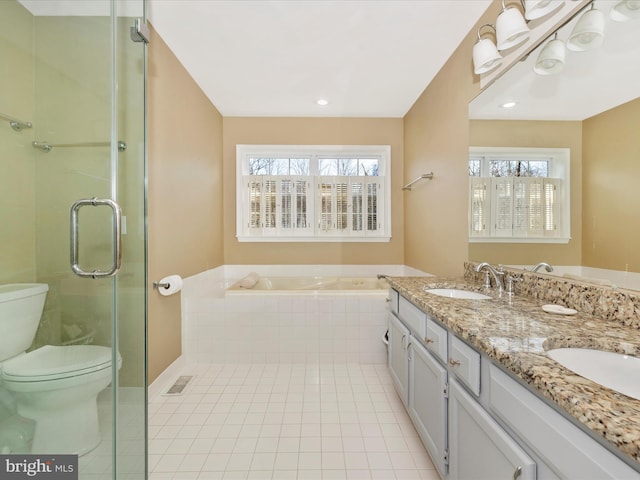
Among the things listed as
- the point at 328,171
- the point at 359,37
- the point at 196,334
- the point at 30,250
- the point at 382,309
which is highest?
the point at 359,37

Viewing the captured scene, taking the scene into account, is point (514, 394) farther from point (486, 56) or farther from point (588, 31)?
point (486, 56)

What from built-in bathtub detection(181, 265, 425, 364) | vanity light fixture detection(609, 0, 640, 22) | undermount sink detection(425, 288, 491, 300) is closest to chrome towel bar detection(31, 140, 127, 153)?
built-in bathtub detection(181, 265, 425, 364)

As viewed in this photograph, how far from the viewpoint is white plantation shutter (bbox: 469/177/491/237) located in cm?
180

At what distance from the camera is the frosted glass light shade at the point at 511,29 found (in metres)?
1.37

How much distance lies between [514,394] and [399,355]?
1.11m

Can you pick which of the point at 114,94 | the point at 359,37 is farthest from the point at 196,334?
the point at 359,37

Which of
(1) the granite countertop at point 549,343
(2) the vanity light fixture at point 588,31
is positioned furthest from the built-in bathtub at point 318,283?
(2) the vanity light fixture at point 588,31

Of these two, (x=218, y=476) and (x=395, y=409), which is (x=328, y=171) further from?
(x=218, y=476)

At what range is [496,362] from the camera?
2.80ft

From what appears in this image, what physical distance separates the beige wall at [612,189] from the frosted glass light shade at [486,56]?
0.70 metres

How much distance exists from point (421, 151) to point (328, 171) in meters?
1.18

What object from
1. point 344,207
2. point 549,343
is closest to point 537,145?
point 549,343

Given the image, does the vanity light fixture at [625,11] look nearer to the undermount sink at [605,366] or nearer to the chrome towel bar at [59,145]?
the undermount sink at [605,366]

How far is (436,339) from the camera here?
1263 mm
